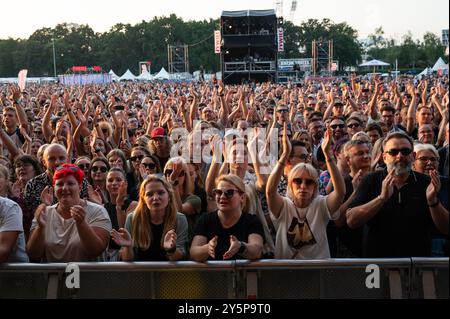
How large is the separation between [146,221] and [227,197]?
1.88ft

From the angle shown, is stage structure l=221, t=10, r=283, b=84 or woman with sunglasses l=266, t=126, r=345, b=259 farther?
stage structure l=221, t=10, r=283, b=84

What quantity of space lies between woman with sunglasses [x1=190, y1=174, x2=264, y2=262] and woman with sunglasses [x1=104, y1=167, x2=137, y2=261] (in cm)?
85

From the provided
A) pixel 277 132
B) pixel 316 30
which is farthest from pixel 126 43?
pixel 277 132

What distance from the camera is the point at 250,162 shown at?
576 centimetres

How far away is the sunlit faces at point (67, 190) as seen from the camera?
4156 millimetres

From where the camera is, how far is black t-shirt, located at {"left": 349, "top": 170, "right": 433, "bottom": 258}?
3928mm

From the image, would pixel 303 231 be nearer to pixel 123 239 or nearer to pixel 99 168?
pixel 123 239

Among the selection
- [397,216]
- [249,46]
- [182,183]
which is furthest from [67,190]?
[249,46]

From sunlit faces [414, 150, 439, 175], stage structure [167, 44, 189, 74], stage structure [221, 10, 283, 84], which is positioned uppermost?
stage structure [167, 44, 189, 74]

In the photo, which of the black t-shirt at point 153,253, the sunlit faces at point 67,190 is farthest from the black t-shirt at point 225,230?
the sunlit faces at point 67,190

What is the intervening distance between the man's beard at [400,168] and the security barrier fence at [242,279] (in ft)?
2.85

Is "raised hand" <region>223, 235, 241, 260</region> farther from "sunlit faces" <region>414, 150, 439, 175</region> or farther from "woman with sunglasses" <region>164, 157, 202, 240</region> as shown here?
"sunlit faces" <region>414, 150, 439, 175</region>

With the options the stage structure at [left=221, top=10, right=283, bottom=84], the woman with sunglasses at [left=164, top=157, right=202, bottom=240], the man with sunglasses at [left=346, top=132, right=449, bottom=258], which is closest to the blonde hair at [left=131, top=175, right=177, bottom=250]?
the woman with sunglasses at [left=164, top=157, right=202, bottom=240]

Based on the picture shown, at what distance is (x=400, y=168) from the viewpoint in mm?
4062
